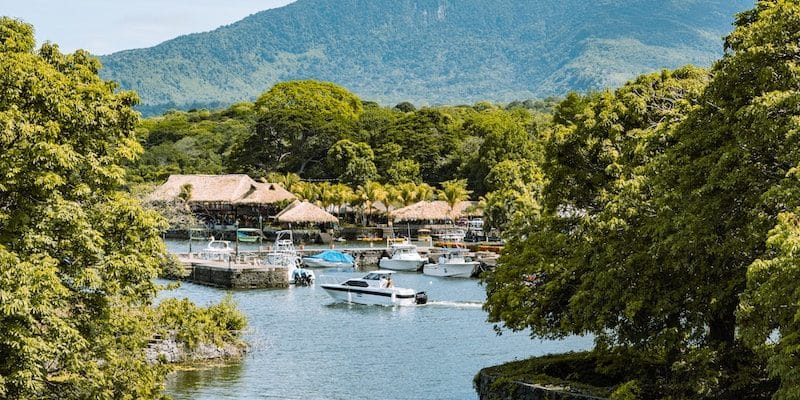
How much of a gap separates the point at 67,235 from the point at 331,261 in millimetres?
45827

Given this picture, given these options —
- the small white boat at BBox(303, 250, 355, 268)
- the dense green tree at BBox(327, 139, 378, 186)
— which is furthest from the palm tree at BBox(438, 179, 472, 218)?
the small white boat at BBox(303, 250, 355, 268)

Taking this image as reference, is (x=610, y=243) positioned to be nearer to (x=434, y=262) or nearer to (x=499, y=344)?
(x=499, y=344)

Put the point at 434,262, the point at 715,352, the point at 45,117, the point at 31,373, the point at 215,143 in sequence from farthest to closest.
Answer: the point at 215,143 < the point at 434,262 < the point at 715,352 < the point at 45,117 < the point at 31,373

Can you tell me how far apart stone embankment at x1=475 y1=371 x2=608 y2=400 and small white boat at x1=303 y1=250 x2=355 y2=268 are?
1522 inches

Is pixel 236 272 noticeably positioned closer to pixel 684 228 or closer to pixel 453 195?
pixel 453 195

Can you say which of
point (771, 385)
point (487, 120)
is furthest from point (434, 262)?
point (487, 120)

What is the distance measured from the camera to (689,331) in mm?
17016

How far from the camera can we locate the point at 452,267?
55.3m

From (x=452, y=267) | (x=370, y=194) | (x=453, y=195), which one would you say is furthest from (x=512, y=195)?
(x=370, y=194)

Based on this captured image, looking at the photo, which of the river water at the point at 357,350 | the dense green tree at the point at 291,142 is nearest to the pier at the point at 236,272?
the river water at the point at 357,350

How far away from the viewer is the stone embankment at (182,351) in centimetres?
2626

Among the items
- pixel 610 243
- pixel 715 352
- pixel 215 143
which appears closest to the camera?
pixel 715 352

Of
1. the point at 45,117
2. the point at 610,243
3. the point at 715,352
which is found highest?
the point at 45,117

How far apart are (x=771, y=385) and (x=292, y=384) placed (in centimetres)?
1339
